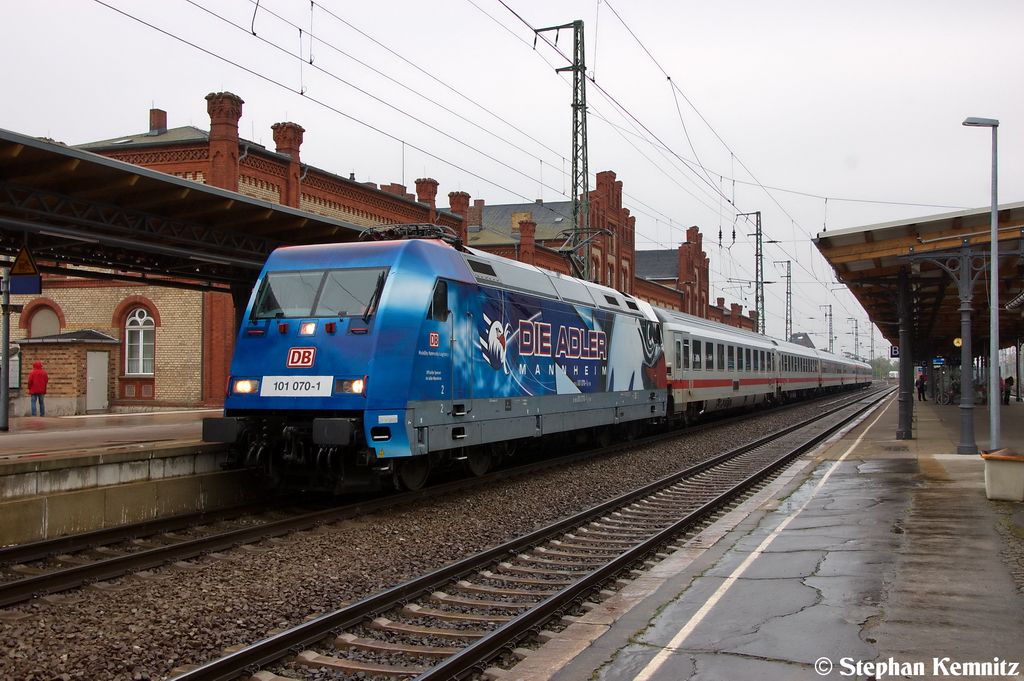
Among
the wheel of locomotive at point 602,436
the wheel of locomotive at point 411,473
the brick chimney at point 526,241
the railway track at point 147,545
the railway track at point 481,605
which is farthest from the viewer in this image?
the brick chimney at point 526,241

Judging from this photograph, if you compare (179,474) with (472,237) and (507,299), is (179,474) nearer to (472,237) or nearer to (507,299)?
(507,299)

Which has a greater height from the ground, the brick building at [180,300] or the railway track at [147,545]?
the brick building at [180,300]

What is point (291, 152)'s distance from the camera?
26.8 m

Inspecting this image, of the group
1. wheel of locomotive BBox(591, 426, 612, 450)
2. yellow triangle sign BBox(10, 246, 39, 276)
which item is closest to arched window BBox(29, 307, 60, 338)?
yellow triangle sign BBox(10, 246, 39, 276)

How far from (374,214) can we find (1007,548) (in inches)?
1009

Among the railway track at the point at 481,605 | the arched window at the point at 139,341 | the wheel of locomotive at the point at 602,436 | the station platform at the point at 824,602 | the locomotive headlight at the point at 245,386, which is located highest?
the arched window at the point at 139,341

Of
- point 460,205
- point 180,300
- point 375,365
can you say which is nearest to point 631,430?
point 375,365

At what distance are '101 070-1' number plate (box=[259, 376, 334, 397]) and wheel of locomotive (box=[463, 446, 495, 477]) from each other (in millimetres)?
3070

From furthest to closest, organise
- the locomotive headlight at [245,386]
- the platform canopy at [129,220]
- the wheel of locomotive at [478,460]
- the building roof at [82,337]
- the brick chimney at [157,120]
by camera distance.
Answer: the brick chimney at [157,120] < the building roof at [82,337] < the wheel of locomotive at [478,460] < the platform canopy at [129,220] < the locomotive headlight at [245,386]

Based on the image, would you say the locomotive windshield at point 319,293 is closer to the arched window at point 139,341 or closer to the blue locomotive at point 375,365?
the blue locomotive at point 375,365

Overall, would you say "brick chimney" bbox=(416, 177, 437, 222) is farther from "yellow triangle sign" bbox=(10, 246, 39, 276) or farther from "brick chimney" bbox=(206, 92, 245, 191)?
"yellow triangle sign" bbox=(10, 246, 39, 276)

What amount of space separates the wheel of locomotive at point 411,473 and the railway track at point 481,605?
2.28 meters

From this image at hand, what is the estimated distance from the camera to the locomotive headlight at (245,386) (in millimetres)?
10312

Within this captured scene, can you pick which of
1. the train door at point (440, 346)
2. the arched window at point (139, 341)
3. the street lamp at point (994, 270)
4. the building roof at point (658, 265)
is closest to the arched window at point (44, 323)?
the arched window at point (139, 341)
